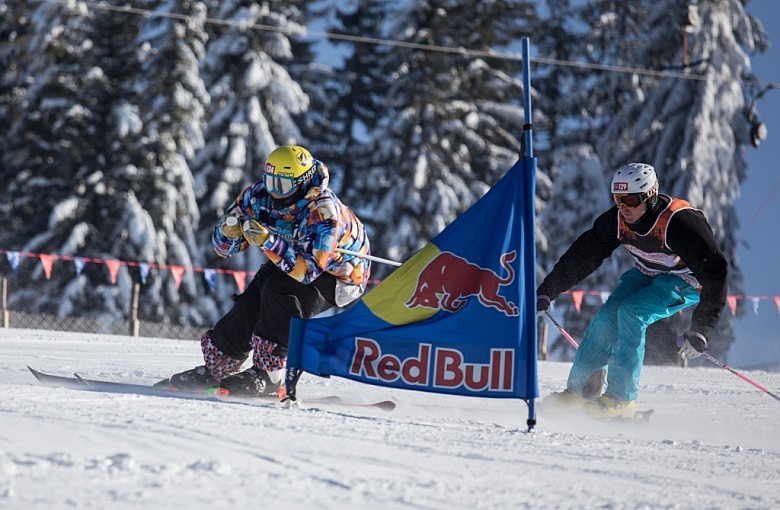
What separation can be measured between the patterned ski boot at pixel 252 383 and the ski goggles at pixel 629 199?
244 cm

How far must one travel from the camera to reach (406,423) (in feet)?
17.0

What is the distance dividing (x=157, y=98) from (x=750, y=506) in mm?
24565

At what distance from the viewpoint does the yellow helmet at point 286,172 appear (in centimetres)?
628

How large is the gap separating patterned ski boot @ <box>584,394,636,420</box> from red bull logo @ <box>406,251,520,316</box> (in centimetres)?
170

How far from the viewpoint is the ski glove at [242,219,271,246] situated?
611cm

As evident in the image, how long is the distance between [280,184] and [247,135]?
20.7 meters

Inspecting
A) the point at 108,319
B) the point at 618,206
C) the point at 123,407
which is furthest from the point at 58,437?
the point at 108,319

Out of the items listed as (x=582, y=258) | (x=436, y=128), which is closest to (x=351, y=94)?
(x=436, y=128)

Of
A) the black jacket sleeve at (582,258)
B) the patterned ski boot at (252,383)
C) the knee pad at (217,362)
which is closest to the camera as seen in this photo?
the patterned ski boot at (252,383)

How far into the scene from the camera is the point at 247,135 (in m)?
26.6

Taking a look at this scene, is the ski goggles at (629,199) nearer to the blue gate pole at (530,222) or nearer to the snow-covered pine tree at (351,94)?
the blue gate pole at (530,222)

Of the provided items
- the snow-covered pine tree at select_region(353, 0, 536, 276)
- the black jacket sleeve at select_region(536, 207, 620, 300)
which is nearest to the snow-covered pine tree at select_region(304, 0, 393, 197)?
the snow-covered pine tree at select_region(353, 0, 536, 276)

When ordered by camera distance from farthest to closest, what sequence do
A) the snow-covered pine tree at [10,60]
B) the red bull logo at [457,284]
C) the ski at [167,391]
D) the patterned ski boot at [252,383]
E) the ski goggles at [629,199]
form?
the snow-covered pine tree at [10,60], the ski goggles at [629,199], the patterned ski boot at [252,383], the ski at [167,391], the red bull logo at [457,284]

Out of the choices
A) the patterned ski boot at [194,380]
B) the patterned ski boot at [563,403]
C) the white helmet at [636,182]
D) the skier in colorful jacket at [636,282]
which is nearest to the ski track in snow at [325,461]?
the patterned ski boot at [563,403]
